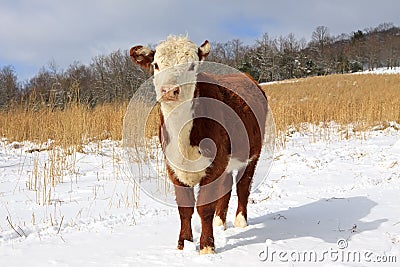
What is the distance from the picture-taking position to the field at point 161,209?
9.11 ft

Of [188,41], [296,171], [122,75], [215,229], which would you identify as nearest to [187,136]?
[188,41]

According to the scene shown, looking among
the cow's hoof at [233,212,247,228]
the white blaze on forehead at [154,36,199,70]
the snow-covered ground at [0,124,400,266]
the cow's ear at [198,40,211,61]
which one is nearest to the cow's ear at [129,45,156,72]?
the white blaze on forehead at [154,36,199,70]

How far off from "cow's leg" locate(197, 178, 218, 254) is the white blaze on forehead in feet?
2.94

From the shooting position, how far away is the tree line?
8.71 metres

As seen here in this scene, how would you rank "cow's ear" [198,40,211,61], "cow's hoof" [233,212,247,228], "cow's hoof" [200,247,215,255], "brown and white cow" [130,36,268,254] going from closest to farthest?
"brown and white cow" [130,36,268,254] → "cow's hoof" [200,247,215,255] → "cow's ear" [198,40,211,61] → "cow's hoof" [233,212,247,228]

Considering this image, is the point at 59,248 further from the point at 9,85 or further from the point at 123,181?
the point at 9,85

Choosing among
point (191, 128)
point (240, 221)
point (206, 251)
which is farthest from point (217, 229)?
point (191, 128)

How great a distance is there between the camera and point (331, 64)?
52.2m

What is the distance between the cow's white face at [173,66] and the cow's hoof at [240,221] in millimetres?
1529

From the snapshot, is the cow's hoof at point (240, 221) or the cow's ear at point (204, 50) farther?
the cow's hoof at point (240, 221)

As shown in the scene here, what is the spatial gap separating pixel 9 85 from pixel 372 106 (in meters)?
12.1

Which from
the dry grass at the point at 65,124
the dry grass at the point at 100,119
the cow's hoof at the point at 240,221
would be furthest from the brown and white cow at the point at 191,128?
the dry grass at the point at 65,124

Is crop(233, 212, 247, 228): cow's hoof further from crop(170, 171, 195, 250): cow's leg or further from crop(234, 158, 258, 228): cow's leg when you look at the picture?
crop(170, 171, 195, 250): cow's leg

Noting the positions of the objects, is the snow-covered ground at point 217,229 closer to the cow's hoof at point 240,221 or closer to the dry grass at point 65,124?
the cow's hoof at point 240,221
